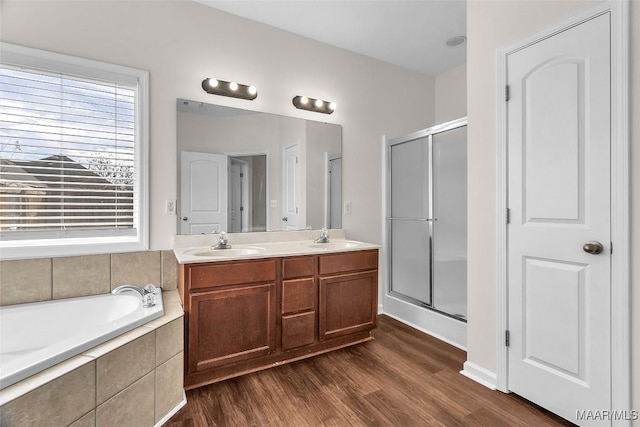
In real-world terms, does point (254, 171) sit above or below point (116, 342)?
above

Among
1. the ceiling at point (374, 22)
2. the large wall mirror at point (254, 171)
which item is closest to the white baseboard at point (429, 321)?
the large wall mirror at point (254, 171)

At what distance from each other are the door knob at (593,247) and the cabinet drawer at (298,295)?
161 centimetres

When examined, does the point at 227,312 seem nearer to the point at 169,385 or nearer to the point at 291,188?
the point at 169,385

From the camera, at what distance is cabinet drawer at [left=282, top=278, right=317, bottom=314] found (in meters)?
2.23

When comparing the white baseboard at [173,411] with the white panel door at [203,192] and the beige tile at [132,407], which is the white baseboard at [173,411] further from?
the white panel door at [203,192]

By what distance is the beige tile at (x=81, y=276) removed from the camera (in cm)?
195

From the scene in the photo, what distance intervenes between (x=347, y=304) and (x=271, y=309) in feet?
2.15

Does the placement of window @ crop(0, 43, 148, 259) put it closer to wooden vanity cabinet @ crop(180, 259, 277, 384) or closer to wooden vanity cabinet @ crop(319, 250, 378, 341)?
wooden vanity cabinet @ crop(180, 259, 277, 384)

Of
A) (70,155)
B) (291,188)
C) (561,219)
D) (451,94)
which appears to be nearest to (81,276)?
(70,155)

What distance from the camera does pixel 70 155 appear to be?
6.73ft

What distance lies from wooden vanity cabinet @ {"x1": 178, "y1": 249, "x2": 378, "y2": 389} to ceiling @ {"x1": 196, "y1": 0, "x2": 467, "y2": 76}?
6.40 ft

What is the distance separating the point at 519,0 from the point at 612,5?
0.50m

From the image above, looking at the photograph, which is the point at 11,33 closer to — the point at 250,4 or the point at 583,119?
the point at 250,4

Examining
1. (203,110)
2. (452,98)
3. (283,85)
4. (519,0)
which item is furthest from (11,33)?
(452,98)
